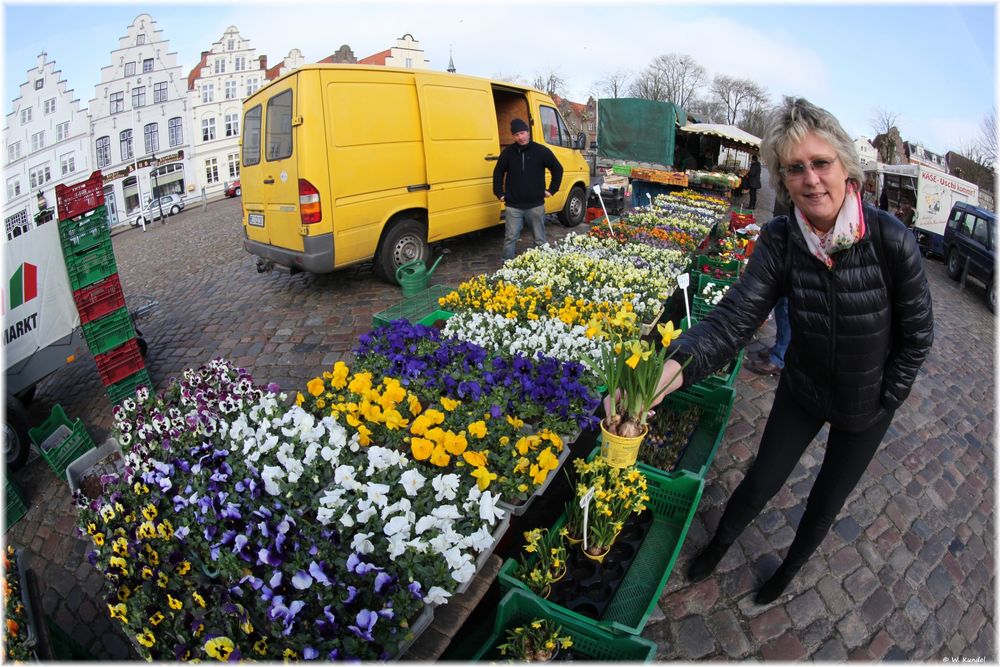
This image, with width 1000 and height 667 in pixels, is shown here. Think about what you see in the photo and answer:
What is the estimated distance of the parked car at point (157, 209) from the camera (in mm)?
25034

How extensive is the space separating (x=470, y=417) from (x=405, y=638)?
1080 mm

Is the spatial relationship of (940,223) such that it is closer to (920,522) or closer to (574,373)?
(920,522)

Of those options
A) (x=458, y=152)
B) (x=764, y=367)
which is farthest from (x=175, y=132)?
(x=764, y=367)

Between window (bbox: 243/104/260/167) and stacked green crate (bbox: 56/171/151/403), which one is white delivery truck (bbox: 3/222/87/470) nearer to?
stacked green crate (bbox: 56/171/151/403)

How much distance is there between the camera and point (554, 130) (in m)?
9.11

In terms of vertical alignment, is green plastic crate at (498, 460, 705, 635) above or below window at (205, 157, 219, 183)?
below

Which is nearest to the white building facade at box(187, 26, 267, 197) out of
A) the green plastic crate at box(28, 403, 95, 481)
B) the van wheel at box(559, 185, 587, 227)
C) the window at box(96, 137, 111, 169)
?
the window at box(96, 137, 111, 169)

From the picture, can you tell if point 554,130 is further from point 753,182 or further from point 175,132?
point 175,132

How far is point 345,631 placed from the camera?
1641mm

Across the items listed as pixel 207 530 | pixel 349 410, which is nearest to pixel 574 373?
pixel 349 410

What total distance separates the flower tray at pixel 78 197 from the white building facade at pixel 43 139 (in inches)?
1208

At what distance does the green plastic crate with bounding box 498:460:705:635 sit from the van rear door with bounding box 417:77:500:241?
5.29 m

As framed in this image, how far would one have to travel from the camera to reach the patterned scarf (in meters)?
1.82

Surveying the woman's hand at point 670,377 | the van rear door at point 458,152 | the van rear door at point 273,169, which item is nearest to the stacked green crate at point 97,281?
the van rear door at point 273,169
